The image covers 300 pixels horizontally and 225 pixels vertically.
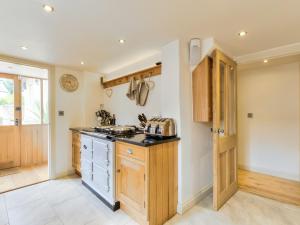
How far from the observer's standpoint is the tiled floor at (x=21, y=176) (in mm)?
2787

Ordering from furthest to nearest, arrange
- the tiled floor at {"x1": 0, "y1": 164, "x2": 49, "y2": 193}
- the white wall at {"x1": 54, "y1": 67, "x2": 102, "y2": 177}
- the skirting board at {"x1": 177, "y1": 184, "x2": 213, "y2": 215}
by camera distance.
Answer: the white wall at {"x1": 54, "y1": 67, "x2": 102, "y2": 177}
the tiled floor at {"x1": 0, "y1": 164, "x2": 49, "y2": 193}
the skirting board at {"x1": 177, "y1": 184, "x2": 213, "y2": 215}

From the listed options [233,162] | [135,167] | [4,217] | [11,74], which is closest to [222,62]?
[233,162]

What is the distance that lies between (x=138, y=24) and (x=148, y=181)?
5.35ft

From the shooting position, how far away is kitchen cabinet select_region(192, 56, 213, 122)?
82.4 inches

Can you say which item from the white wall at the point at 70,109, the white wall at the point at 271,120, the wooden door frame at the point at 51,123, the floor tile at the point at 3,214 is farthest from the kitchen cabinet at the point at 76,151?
the white wall at the point at 271,120

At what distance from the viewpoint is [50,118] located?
3.10m

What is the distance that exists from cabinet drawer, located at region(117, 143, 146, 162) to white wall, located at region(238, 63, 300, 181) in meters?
2.71

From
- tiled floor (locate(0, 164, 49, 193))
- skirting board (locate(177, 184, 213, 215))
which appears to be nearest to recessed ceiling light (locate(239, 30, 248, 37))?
skirting board (locate(177, 184, 213, 215))

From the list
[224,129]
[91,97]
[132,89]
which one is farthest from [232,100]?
[91,97]

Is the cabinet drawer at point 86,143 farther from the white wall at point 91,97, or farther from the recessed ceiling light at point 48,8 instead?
the recessed ceiling light at point 48,8

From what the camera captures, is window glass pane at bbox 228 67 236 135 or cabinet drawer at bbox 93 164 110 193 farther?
window glass pane at bbox 228 67 236 135

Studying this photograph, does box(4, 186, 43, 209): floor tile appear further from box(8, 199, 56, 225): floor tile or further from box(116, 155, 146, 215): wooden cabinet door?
box(116, 155, 146, 215): wooden cabinet door

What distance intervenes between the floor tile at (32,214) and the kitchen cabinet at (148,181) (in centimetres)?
86

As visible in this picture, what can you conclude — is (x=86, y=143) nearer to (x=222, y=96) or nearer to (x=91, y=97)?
(x=91, y=97)
